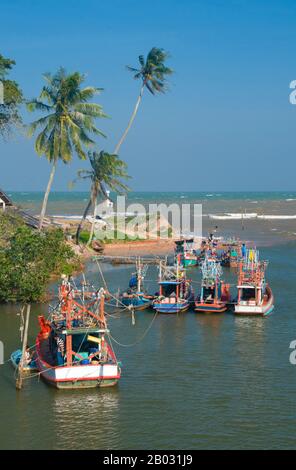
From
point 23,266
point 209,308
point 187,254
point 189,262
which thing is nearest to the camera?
point 209,308

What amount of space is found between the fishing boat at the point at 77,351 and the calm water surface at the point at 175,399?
475 mm

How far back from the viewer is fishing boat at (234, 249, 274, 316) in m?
34.8

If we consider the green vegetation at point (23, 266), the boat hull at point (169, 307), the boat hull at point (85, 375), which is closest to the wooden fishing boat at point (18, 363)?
the boat hull at point (85, 375)

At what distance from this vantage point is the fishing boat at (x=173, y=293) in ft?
117

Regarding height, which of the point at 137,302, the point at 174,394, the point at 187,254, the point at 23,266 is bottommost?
the point at 174,394

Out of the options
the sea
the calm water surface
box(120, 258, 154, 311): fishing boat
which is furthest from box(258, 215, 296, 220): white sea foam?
the calm water surface

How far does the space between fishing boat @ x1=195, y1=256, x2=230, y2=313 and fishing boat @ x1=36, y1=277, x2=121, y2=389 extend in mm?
10797

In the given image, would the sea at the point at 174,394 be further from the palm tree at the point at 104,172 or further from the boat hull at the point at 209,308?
the palm tree at the point at 104,172

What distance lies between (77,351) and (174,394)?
13.7 ft

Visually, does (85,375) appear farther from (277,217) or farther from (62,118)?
(277,217)

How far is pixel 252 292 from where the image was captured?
36.8m

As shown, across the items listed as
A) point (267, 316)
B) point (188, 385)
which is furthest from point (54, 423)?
point (267, 316)

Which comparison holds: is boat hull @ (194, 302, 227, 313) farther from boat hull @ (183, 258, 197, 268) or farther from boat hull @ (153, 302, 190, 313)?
boat hull @ (183, 258, 197, 268)

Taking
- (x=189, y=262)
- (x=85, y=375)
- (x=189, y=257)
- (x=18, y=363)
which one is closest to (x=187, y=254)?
(x=189, y=257)
